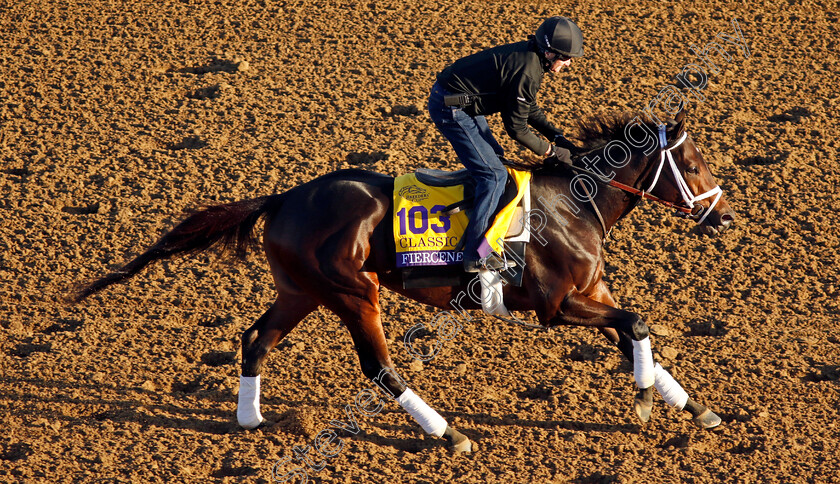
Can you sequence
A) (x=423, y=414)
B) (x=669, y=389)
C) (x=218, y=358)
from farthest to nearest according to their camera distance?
1. (x=218, y=358)
2. (x=669, y=389)
3. (x=423, y=414)

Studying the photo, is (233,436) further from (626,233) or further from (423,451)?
(626,233)

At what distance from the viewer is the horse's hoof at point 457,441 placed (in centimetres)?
586

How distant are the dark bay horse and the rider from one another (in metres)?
0.31

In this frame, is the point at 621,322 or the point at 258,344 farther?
the point at 258,344

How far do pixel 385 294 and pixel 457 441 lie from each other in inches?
80.3

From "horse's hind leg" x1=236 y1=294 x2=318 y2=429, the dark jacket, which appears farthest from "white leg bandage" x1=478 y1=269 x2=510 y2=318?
"horse's hind leg" x1=236 y1=294 x2=318 y2=429

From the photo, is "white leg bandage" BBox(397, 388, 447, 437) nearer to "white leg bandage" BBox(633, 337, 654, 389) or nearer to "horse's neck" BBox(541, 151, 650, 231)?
"white leg bandage" BBox(633, 337, 654, 389)

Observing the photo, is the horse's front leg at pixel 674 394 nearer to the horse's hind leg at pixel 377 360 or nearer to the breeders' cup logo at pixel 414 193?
the horse's hind leg at pixel 377 360

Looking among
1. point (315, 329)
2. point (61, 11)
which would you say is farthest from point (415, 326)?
point (61, 11)

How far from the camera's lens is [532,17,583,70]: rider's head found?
5543 millimetres

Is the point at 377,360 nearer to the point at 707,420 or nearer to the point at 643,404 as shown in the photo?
the point at 643,404

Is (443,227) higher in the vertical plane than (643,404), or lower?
higher

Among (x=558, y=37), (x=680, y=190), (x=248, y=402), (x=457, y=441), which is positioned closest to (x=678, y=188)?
(x=680, y=190)

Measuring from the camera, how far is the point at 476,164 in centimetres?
577
